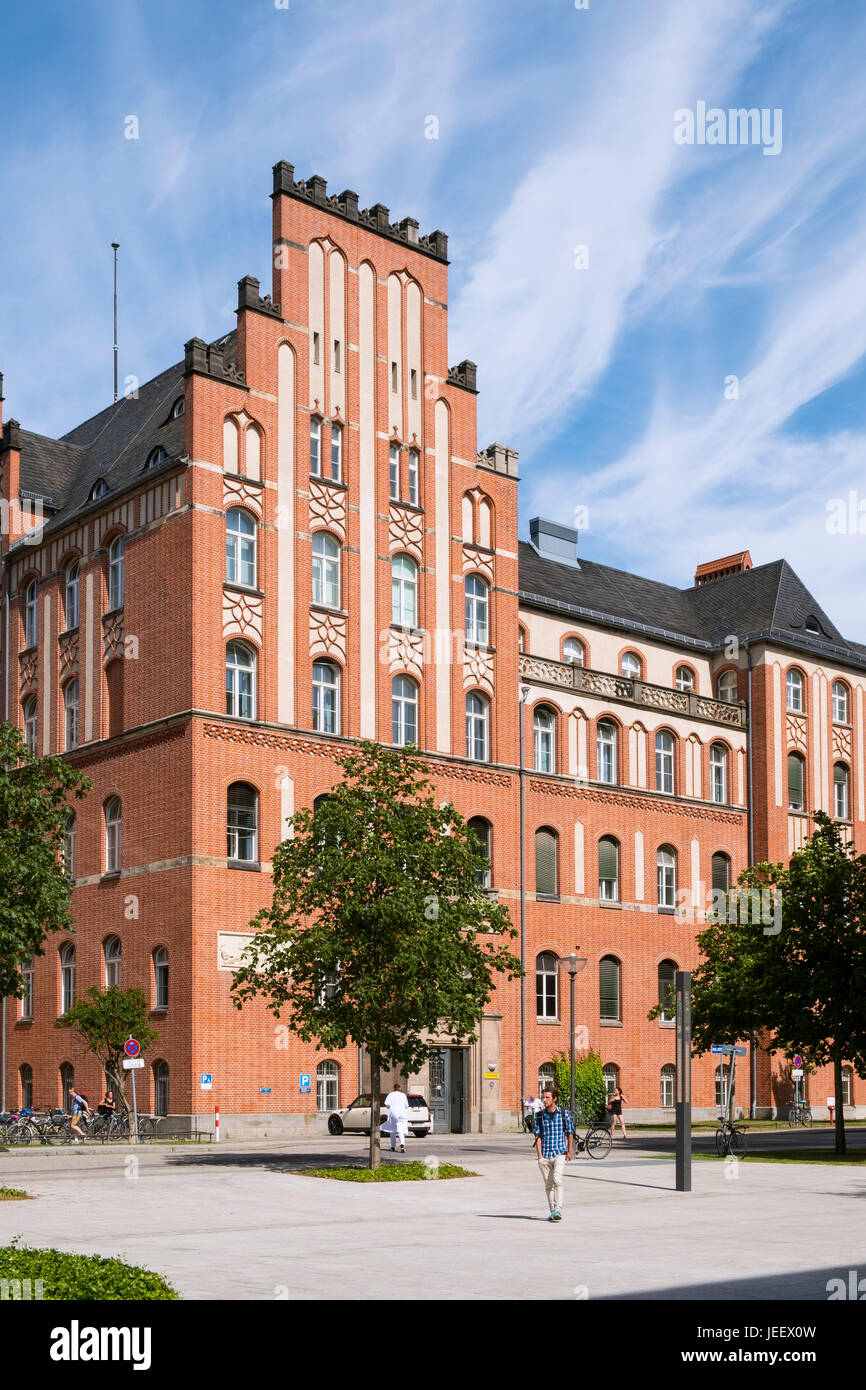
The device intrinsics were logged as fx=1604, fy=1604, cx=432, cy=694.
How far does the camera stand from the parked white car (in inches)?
1649

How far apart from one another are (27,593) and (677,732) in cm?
2300

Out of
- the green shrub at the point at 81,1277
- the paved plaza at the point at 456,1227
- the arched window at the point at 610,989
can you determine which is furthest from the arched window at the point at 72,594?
the green shrub at the point at 81,1277

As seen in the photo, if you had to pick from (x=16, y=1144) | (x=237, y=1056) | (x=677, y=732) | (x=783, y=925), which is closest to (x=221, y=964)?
(x=237, y=1056)

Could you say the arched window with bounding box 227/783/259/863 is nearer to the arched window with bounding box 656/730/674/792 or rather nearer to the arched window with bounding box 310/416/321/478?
the arched window with bounding box 310/416/321/478

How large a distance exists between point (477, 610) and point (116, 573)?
11.3 m

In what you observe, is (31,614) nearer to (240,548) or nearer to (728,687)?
(240,548)

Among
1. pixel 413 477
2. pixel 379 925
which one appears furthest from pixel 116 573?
pixel 379 925

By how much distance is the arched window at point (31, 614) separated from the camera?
5016 centimetres

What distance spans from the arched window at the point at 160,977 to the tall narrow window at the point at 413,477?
51.5 feet

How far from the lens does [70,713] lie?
47.9m

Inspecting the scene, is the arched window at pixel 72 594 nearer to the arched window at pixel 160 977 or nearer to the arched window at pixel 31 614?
the arched window at pixel 31 614

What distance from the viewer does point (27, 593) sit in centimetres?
5106

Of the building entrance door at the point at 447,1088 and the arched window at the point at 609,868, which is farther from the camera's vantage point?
the arched window at the point at 609,868

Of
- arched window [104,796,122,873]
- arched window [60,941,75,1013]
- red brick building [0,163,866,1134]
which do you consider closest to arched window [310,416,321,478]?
red brick building [0,163,866,1134]
